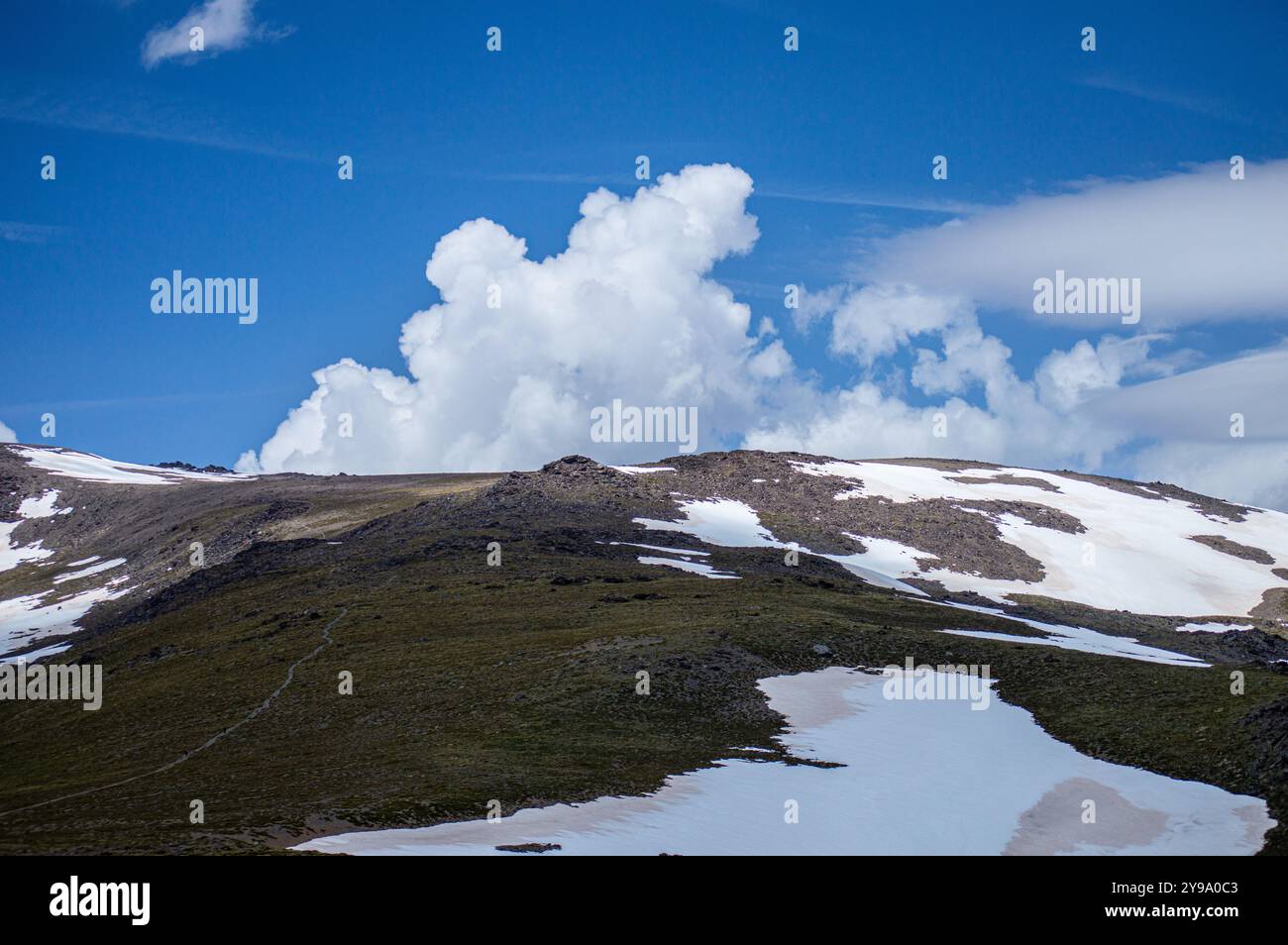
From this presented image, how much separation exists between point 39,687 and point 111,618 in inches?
1079

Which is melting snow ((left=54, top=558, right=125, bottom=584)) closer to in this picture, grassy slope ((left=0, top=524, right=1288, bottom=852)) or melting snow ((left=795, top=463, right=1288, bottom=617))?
grassy slope ((left=0, top=524, right=1288, bottom=852))

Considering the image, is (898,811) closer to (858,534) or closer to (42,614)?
(858,534)

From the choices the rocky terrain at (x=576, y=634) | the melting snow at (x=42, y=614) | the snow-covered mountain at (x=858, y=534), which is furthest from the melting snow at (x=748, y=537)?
the melting snow at (x=42, y=614)

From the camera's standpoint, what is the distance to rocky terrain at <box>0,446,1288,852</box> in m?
38.2

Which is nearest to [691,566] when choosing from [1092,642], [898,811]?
[1092,642]

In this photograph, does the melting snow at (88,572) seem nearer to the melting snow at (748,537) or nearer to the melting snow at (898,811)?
the melting snow at (748,537)

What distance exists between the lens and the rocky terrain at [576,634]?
125ft

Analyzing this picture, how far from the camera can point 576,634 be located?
2463 inches

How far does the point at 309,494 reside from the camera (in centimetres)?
16912

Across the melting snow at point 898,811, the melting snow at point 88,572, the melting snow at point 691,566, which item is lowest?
the melting snow at point 898,811
